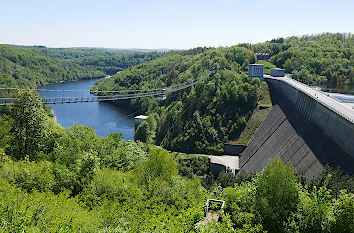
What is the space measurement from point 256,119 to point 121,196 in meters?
40.6

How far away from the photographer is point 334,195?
25.9 metres

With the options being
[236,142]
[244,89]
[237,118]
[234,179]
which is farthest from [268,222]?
[244,89]

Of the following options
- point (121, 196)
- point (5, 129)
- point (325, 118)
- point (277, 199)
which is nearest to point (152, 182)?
point (121, 196)

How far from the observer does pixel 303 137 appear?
35969 millimetres

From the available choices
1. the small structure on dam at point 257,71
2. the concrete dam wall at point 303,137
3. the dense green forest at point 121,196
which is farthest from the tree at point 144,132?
the dense green forest at point 121,196

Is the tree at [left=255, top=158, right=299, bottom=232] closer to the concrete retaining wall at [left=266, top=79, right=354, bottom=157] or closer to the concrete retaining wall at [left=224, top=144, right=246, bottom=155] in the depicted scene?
the concrete retaining wall at [left=266, top=79, right=354, bottom=157]

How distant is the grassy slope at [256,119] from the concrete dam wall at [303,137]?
1071 mm

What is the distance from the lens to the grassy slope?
51.8 meters

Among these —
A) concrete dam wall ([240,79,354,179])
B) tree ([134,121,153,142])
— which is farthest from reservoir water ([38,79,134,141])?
concrete dam wall ([240,79,354,179])

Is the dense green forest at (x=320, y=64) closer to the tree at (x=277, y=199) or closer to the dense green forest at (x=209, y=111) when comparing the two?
the dense green forest at (x=209, y=111)

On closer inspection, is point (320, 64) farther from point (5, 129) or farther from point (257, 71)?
point (5, 129)

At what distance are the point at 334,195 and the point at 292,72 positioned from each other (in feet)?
180

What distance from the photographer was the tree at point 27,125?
21.6 meters

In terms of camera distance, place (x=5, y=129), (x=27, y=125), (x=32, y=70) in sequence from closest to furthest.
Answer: (x=27, y=125) → (x=5, y=129) → (x=32, y=70)
